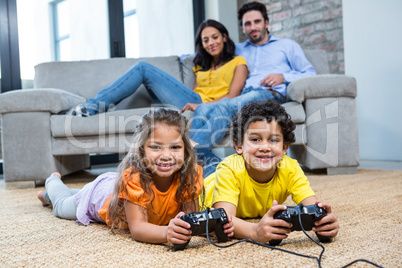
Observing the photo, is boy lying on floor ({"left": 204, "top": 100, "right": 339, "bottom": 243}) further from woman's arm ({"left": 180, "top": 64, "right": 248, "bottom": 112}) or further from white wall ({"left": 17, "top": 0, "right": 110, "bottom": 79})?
white wall ({"left": 17, "top": 0, "right": 110, "bottom": 79})

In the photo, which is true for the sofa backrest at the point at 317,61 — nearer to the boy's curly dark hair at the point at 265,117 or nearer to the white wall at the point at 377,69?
the white wall at the point at 377,69

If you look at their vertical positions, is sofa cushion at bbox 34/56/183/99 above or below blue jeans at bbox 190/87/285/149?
above

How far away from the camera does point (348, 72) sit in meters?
2.93

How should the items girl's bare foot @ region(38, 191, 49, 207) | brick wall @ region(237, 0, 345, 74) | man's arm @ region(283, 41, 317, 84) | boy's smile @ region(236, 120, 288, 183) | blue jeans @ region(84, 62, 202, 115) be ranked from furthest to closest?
brick wall @ region(237, 0, 345, 74) → man's arm @ region(283, 41, 317, 84) → blue jeans @ region(84, 62, 202, 115) → girl's bare foot @ region(38, 191, 49, 207) → boy's smile @ region(236, 120, 288, 183)

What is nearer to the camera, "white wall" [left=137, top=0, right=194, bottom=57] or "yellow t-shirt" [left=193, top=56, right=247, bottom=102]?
"yellow t-shirt" [left=193, top=56, right=247, bottom=102]

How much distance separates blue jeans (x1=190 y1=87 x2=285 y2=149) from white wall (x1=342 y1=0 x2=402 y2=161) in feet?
4.23

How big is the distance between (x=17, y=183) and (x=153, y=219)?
1.45m

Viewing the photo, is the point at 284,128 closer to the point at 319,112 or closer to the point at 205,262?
the point at 205,262

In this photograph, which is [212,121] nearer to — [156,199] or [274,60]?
[274,60]

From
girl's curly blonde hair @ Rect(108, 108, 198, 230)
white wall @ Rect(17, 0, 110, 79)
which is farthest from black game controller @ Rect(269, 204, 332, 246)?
white wall @ Rect(17, 0, 110, 79)

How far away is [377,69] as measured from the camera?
9.00ft

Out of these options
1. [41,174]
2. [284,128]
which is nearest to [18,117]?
[41,174]

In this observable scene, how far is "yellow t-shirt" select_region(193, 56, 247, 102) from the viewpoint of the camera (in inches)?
89.4

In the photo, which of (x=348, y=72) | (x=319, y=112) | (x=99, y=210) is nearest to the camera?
(x=99, y=210)
